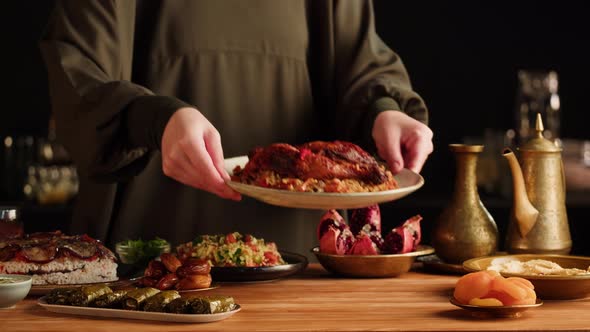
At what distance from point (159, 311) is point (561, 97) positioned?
3352 millimetres

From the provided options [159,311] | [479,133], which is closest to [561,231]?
[159,311]

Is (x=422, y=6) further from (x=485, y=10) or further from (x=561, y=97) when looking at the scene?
(x=561, y=97)

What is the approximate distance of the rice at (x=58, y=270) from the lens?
5.44 ft

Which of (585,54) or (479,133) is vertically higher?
(585,54)

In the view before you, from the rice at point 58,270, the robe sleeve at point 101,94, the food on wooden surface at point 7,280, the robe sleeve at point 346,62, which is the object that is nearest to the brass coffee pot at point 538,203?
the robe sleeve at point 346,62

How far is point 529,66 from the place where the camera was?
14.3ft

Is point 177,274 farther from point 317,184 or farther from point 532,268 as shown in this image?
point 532,268

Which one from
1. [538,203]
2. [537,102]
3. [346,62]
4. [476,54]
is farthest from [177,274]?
[476,54]

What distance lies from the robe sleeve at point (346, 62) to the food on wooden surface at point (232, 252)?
1.60ft

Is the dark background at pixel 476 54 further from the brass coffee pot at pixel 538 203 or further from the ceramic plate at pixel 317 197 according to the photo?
the ceramic plate at pixel 317 197

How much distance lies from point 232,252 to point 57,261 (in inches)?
12.7

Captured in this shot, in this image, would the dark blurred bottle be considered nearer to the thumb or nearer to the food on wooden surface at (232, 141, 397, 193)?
the thumb

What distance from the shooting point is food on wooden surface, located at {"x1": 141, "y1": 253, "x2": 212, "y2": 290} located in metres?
1.65

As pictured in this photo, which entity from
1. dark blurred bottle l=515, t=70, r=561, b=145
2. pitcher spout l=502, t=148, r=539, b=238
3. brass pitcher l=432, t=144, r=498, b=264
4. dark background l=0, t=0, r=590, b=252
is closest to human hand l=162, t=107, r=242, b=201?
brass pitcher l=432, t=144, r=498, b=264
